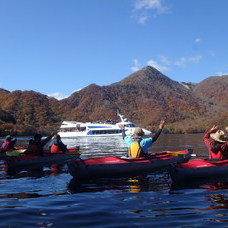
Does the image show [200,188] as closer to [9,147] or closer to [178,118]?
[9,147]

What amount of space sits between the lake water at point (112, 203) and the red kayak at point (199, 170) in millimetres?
398

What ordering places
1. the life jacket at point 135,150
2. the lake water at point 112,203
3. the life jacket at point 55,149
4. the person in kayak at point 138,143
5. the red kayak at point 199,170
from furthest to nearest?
the life jacket at point 55,149, the life jacket at point 135,150, the person in kayak at point 138,143, the red kayak at point 199,170, the lake water at point 112,203

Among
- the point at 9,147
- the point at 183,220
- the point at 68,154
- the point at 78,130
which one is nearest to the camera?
the point at 183,220

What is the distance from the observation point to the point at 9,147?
2023cm

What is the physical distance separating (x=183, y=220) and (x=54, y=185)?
560 centimetres

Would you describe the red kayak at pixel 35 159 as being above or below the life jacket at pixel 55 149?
below

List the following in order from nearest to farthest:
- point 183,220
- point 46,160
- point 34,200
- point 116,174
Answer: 1. point 183,220
2. point 34,200
3. point 116,174
4. point 46,160

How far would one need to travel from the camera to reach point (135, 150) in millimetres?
12836

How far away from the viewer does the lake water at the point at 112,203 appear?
6.37 metres

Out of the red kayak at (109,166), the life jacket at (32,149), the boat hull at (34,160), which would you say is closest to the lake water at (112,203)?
the red kayak at (109,166)

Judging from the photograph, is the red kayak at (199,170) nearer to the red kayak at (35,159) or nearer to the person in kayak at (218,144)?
the person in kayak at (218,144)

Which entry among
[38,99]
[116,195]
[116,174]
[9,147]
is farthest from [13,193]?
[38,99]

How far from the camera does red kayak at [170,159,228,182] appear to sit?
10531mm

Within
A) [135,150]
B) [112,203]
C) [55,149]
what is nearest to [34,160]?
[55,149]
